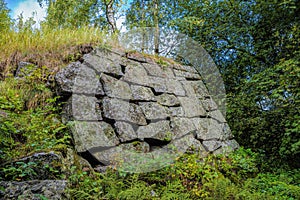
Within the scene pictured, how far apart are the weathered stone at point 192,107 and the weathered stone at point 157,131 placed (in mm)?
532

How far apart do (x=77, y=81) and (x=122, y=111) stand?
676mm

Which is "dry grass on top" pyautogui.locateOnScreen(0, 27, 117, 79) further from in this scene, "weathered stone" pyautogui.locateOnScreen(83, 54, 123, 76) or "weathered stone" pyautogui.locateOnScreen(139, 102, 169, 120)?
"weathered stone" pyautogui.locateOnScreen(139, 102, 169, 120)

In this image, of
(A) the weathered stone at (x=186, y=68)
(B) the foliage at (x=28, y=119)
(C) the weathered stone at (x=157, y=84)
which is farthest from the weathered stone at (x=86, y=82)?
(A) the weathered stone at (x=186, y=68)

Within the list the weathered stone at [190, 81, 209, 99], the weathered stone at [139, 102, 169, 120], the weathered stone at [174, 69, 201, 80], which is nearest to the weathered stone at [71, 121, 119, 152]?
the weathered stone at [139, 102, 169, 120]

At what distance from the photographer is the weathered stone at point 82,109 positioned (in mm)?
2809

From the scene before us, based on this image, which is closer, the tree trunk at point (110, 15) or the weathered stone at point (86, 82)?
the weathered stone at point (86, 82)

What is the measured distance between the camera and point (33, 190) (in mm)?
1731

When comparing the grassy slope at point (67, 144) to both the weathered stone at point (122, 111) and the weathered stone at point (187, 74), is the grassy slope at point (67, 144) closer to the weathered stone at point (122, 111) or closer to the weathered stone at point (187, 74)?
the weathered stone at point (122, 111)

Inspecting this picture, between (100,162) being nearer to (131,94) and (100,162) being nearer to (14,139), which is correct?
(14,139)

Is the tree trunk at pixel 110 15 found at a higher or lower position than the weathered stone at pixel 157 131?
higher

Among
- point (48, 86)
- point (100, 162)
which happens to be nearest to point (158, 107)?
point (100, 162)

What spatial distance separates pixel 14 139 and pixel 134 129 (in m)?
1.34

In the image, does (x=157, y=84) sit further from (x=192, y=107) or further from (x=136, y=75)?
(x=192, y=107)

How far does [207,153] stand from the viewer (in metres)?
3.51
